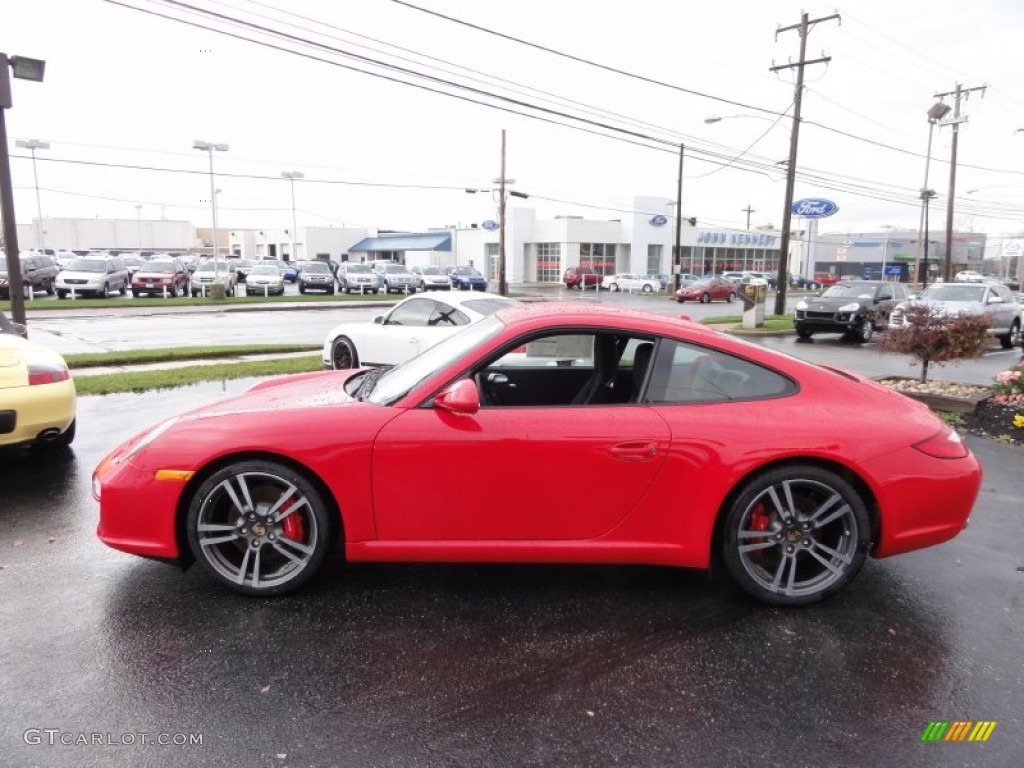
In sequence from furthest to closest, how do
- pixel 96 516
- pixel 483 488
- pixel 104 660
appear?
1. pixel 96 516
2. pixel 483 488
3. pixel 104 660

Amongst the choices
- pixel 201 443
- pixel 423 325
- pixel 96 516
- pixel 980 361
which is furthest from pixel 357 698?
pixel 980 361

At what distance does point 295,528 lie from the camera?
3453 millimetres

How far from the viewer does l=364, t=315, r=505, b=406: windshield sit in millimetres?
3582

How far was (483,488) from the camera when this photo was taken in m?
3.33

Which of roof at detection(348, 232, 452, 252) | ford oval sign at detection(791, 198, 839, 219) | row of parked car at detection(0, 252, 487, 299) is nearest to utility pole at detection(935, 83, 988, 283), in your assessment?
ford oval sign at detection(791, 198, 839, 219)

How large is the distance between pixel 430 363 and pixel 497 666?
1.58 meters

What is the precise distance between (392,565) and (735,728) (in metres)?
2.02

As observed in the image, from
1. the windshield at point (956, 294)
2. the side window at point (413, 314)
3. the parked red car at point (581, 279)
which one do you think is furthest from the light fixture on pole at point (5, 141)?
the parked red car at point (581, 279)

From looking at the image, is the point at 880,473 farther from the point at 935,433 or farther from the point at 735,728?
the point at 735,728

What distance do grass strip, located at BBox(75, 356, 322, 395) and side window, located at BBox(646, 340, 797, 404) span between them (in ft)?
24.7

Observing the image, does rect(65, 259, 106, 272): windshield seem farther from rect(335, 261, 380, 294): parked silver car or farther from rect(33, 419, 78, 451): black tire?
rect(33, 419, 78, 451): black tire

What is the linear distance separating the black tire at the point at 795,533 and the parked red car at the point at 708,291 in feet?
119

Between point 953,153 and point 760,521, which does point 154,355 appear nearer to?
point 760,521

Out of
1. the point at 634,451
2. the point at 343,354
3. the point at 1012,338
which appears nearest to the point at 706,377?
the point at 634,451
